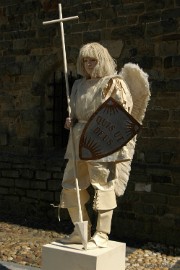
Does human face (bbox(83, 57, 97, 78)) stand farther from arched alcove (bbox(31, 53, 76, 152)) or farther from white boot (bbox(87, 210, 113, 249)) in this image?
arched alcove (bbox(31, 53, 76, 152))

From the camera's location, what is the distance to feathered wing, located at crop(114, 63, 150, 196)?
377 cm

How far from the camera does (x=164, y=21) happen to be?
18.6 ft

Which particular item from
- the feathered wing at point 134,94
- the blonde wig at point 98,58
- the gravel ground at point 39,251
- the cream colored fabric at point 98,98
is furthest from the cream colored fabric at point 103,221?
the gravel ground at point 39,251

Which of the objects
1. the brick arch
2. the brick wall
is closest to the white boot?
the brick wall

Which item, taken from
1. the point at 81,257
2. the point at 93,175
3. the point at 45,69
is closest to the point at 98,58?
the point at 93,175

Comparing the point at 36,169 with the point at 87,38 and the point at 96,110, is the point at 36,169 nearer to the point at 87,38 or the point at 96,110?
the point at 87,38

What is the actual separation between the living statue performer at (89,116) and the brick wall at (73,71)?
196cm

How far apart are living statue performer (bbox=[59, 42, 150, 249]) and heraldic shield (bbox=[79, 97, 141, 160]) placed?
3.6 inches

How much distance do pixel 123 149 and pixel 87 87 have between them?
59 cm

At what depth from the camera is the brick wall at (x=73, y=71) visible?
5.64m

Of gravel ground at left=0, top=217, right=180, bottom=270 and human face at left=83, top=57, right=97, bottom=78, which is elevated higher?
human face at left=83, top=57, right=97, bottom=78

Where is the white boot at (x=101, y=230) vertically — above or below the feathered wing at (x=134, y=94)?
below

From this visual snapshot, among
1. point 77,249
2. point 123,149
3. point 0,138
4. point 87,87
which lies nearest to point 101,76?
point 87,87

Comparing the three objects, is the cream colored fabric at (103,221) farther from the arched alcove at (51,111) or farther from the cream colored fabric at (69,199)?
the arched alcove at (51,111)
